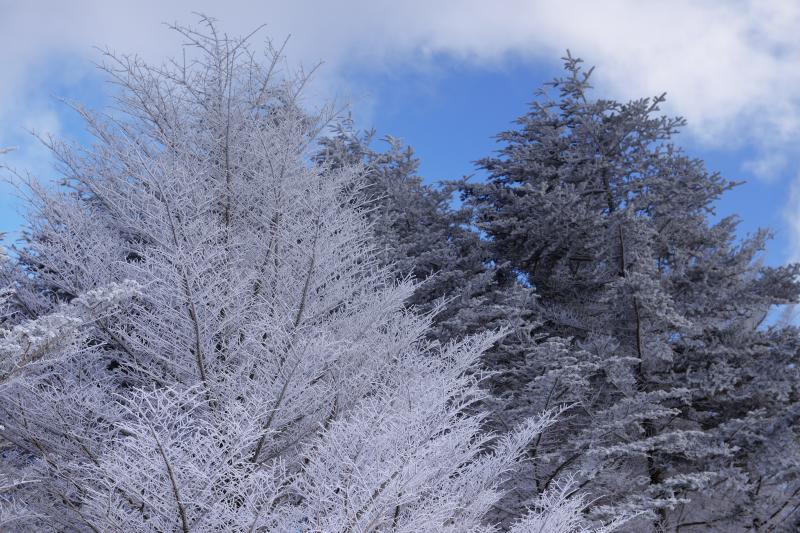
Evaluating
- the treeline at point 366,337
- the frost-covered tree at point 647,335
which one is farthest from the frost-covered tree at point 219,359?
the frost-covered tree at point 647,335

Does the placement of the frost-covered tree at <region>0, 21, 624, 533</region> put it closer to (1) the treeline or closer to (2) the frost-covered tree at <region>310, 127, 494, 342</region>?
(1) the treeline

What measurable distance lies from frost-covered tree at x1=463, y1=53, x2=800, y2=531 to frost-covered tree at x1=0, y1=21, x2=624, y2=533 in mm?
1665

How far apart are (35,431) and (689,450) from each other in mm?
7053

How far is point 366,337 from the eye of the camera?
20.5 feet

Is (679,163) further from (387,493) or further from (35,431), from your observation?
(35,431)

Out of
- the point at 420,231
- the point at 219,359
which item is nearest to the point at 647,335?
the point at 420,231

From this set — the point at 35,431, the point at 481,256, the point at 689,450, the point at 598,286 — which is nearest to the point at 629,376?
the point at 689,450

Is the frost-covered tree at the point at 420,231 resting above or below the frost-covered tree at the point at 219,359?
above

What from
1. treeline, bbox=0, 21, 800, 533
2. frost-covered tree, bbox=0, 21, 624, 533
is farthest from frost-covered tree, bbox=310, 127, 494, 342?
frost-covered tree, bbox=0, 21, 624, 533

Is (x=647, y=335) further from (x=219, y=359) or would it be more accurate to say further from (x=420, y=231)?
(x=219, y=359)

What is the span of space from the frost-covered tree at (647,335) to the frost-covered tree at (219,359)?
1.66 m

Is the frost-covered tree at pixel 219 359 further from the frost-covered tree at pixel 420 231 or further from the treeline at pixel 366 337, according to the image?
the frost-covered tree at pixel 420 231

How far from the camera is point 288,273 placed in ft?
19.0

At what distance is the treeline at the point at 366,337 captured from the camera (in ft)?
13.3
